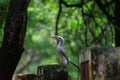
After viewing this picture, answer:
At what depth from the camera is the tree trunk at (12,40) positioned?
8.30m

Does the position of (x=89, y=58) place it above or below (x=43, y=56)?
above

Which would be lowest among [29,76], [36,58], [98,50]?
[36,58]

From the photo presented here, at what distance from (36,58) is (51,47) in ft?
19.7

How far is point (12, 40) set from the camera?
830 centimetres

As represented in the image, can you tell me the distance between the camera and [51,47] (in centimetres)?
2648

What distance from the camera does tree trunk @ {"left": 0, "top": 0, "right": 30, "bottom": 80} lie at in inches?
327

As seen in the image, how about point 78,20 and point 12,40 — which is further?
point 78,20

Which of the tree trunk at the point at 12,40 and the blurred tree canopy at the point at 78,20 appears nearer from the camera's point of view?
the tree trunk at the point at 12,40

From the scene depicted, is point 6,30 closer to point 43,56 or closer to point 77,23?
point 77,23

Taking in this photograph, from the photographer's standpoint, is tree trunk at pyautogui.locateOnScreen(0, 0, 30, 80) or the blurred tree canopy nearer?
tree trunk at pyautogui.locateOnScreen(0, 0, 30, 80)

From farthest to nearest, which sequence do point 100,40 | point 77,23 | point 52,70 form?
1. point 77,23
2. point 100,40
3. point 52,70

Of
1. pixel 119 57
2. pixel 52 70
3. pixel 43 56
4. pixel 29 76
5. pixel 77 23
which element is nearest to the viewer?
pixel 119 57

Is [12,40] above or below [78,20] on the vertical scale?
above

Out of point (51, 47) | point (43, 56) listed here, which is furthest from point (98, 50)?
point (43, 56)
